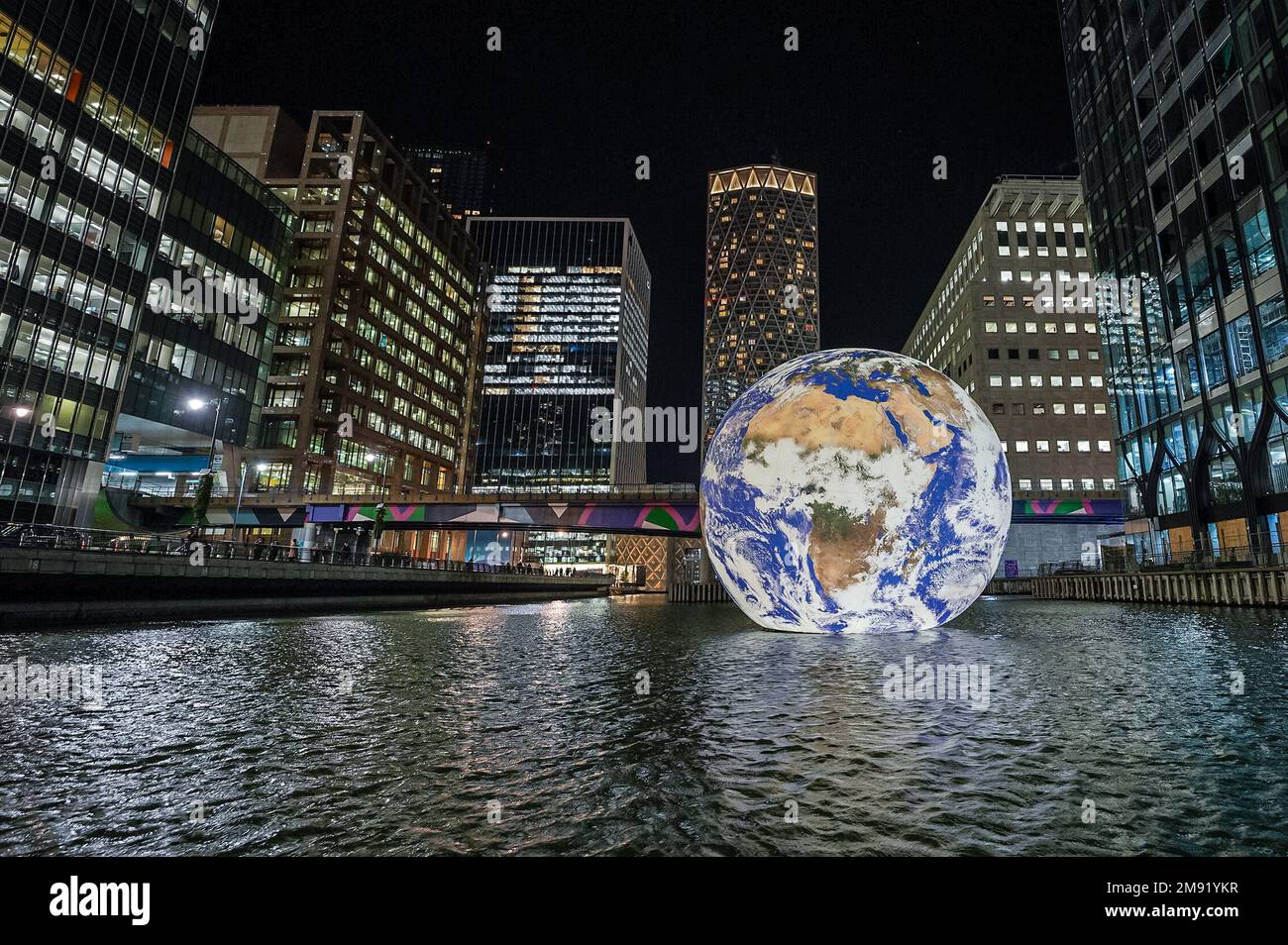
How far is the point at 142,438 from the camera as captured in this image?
5972 cm

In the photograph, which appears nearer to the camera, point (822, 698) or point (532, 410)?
point (822, 698)

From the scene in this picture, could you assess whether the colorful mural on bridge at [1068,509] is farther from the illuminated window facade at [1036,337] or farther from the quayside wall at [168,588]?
the quayside wall at [168,588]

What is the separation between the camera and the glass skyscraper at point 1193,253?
30656mm

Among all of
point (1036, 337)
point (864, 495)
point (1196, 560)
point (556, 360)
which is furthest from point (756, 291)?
point (864, 495)

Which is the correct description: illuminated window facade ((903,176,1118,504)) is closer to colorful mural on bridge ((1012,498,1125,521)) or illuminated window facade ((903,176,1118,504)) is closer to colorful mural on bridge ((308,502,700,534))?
colorful mural on bridge ((1012,498,1125,521))

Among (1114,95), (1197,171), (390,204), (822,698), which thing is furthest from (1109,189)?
(390,204)

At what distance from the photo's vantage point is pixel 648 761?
4.30 meters

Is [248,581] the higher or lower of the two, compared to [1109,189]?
lower

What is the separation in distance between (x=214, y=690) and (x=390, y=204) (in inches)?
3651

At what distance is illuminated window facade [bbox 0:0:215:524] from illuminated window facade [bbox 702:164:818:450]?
141 metres

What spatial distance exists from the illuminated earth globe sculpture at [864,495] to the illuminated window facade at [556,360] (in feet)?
413

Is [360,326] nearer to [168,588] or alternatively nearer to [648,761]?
[168,588]

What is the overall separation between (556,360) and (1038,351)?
111m
